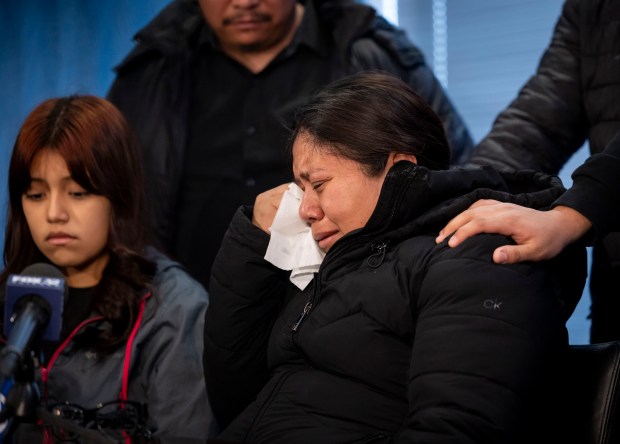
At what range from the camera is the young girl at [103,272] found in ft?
7.97

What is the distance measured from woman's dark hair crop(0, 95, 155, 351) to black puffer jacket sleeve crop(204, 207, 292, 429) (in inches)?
13.3

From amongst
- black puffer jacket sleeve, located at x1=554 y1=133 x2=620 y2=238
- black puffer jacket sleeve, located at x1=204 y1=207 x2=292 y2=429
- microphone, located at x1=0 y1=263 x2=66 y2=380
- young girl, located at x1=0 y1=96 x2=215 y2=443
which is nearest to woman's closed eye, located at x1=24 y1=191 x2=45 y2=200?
young girl, located at x1=0 y1=96 x2=215 y2=443

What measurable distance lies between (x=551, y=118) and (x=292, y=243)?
0.84 metres

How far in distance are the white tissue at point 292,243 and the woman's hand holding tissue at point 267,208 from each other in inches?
1.2

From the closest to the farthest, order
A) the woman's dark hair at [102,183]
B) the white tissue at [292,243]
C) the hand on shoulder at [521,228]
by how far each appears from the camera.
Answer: the hand on shoulder at [521,228] < the white tissue at [292,243] < the woman's dark hair at [102,183]

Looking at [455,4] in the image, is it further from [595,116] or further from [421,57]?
[595,116]

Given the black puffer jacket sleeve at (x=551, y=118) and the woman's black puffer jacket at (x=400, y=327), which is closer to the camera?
the woman's black puffer jacket at (x=400, y=327)

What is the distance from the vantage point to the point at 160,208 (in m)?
3.07

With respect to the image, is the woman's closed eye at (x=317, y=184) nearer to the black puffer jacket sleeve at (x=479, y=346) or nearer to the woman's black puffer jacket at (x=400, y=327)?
the woman's black puffer jacket at (x=400, y=327)

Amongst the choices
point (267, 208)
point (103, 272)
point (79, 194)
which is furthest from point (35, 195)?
point (267, 208)

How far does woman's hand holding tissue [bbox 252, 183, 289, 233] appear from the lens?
7.48 feet

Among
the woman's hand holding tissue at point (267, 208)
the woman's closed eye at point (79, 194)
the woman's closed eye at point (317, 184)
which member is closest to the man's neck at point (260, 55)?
the woman's closed eye at point (79, 194)

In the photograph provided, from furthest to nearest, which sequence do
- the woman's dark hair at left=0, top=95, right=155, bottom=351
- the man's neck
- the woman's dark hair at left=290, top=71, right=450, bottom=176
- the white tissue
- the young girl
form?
1. the man's neck
2. the woman's dark hair at left=0, top=95, right=155, bottom=351
3. the young girl
4. the white tissue
5. the woman's dark hair at left=290, top=71, right=450, bottom=176

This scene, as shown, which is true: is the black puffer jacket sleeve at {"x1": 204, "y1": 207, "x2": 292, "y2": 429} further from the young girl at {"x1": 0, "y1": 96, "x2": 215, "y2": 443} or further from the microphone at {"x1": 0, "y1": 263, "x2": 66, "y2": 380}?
the microphone at {"x1": 0, "y1": 263, "x2": 66, "y2": 380}
